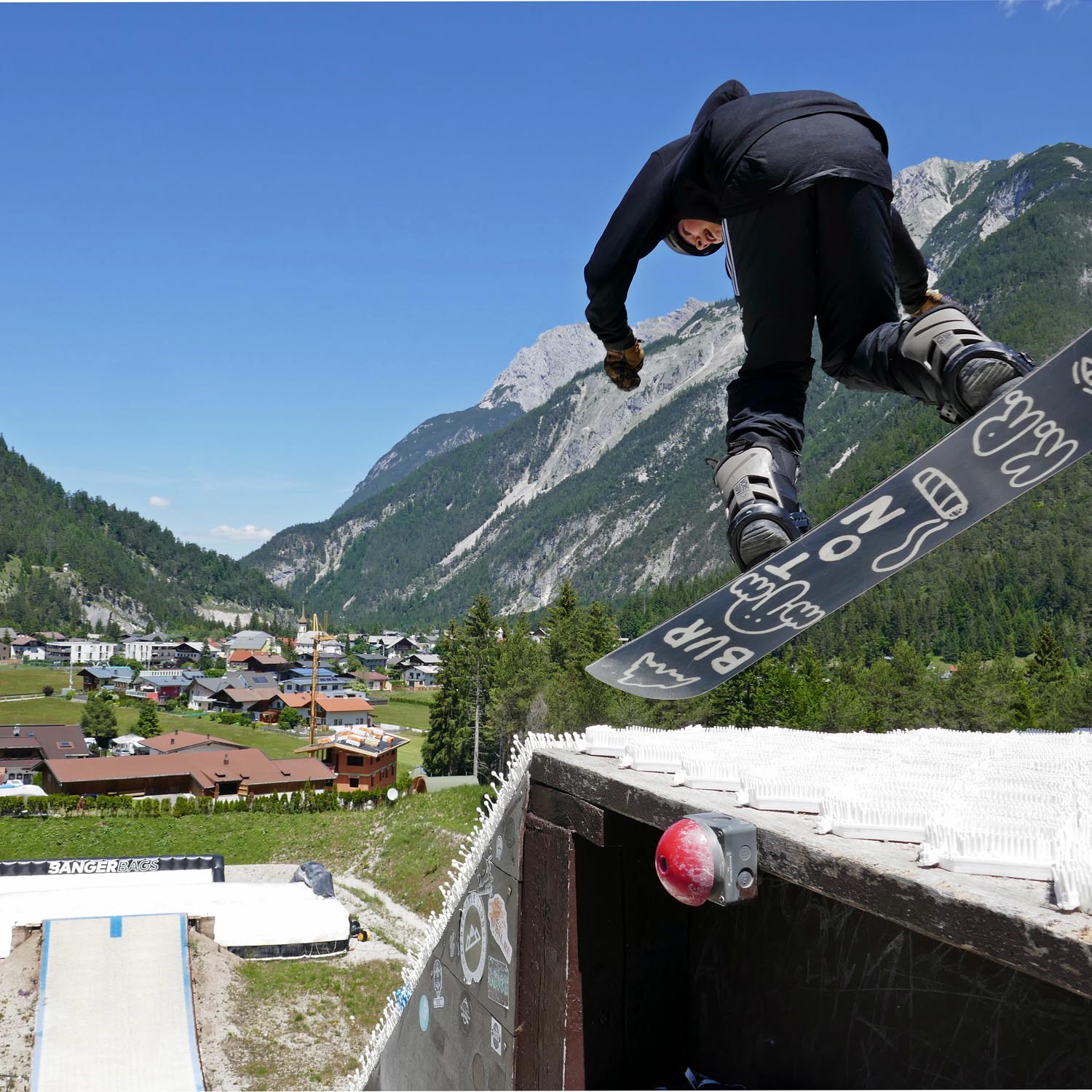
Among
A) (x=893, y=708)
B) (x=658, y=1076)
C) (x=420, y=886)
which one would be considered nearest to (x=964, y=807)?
(x=658, y=1076)

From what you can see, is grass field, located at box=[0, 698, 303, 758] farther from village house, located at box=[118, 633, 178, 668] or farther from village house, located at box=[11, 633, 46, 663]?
village house, located at box=[11, 633, 46, 663]

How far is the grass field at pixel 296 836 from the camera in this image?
123ft

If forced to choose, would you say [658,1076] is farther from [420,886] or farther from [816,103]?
[420,886]

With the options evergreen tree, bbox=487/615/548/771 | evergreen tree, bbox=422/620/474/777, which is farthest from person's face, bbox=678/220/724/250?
evergreen tree, bbox=422/620/474/777

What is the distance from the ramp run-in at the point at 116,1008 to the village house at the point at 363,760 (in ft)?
106

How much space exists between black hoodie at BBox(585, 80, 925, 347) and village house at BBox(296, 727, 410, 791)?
56748mm

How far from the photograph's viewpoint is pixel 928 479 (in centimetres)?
304

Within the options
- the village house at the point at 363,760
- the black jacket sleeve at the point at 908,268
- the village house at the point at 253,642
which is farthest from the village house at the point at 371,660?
the black jacket sleeve at the point at 908,268

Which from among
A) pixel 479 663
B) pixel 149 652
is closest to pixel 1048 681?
pixel 479 663

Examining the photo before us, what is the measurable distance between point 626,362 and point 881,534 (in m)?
1.69

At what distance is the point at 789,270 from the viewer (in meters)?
3.45

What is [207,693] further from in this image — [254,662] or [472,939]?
[472,939]

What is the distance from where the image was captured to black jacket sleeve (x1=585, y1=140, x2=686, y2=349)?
3.75 m

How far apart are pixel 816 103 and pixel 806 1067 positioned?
4.88 meters
